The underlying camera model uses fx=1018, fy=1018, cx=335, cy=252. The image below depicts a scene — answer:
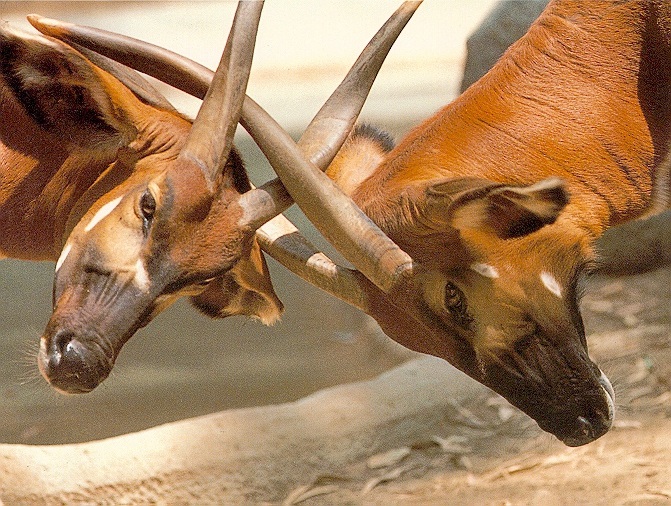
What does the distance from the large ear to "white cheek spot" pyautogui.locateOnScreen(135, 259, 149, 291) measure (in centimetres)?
49

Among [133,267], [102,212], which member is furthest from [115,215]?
[133,267]

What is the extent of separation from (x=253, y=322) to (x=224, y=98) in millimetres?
3142

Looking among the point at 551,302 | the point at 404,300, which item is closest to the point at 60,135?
the point at 404,300

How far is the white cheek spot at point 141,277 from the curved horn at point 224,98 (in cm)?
34

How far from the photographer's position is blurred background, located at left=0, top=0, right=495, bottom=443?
5.78 metres

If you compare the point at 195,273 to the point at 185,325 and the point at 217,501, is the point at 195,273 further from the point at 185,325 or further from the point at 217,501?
the point at 185,325

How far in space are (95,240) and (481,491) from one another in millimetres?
2311

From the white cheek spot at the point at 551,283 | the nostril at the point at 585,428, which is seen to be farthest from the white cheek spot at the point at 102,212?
the nostril at the point at 585,428

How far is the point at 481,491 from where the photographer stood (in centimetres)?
465

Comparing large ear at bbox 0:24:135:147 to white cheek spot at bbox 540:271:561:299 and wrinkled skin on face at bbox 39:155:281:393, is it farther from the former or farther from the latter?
white cheek spot at bbox 540:271:561:299

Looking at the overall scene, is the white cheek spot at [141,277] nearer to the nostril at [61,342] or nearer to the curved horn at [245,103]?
the nostril at [61,342]

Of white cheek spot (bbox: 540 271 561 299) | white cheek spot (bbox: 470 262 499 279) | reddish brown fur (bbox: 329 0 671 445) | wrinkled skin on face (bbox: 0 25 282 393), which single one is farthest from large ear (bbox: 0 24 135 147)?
white cheek spot (bbox: 540 271 561 299)

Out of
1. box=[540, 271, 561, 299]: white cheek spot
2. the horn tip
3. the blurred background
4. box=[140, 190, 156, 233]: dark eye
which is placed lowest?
the blurred background

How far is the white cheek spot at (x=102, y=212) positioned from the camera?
328cm
